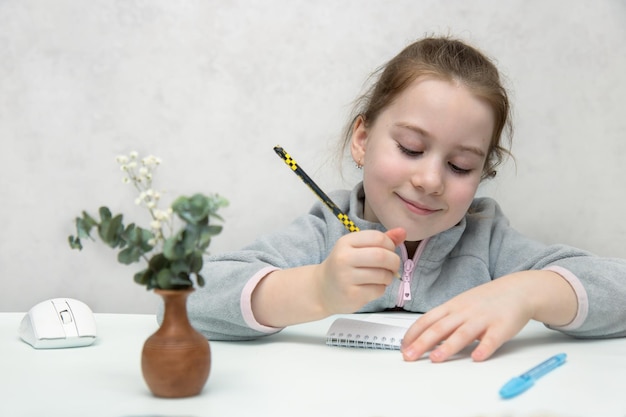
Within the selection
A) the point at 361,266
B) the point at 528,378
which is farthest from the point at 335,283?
the point at 528,378

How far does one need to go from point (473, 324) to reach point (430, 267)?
1.32 feet

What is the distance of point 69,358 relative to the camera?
101 centimetres

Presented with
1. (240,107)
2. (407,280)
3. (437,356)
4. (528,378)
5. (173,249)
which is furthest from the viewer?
(240,107)

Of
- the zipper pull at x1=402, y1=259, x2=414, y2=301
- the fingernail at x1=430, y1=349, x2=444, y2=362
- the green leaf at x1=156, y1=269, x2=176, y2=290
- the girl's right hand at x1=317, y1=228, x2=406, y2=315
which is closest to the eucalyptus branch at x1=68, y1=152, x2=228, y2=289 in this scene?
Result: the green leaf at x1=156, y1=269, x2=176, y2=290

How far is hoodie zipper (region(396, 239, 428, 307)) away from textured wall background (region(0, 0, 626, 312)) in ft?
1.09

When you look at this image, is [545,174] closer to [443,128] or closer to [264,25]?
[443,128]

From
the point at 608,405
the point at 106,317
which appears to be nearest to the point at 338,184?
the point at 106,317

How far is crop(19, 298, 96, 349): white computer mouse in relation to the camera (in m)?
1.07

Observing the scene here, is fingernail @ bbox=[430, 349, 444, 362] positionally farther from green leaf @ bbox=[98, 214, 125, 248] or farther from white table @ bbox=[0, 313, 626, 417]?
green leaf @ bbox=[98, 214, 125, 248]

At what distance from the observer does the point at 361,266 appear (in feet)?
3.24

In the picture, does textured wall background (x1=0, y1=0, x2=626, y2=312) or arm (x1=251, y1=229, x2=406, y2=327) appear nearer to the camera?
arm (x1=251, y1=229, x2=406, y2=327)

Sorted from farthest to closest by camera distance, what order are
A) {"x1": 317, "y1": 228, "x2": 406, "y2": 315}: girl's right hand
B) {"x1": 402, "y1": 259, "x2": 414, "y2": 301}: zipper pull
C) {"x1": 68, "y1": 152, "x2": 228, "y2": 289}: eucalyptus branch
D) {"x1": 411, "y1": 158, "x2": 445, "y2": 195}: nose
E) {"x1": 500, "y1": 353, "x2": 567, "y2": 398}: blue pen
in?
{"x1": 402, "y1": 259, "x2": 414, "y2": 301}: zipper pull
{"x1": 411, "y1": 158, "x2": 445, "y2": 195}: nose
{"x1": 317, "y1": 228, "x2": 406, "y2": 315}: girl's right hand
{"x1": 500, "y1": 353, "x2": 567, "y2": 398}: blue pen
{"x1": 68, "y1": 152, "x2": 228, "y2": 289}: eucalyptus branch

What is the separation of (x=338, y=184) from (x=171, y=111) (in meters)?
0.39

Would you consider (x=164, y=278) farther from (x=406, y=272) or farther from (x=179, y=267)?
(x=406, y=272)
